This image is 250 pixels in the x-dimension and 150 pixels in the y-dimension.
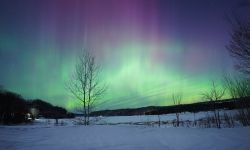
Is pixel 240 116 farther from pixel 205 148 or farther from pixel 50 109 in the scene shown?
pixel 50 109

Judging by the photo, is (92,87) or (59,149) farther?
(92,87)

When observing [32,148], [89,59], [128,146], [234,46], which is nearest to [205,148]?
[128,146]

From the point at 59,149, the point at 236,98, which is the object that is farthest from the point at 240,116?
the point at 59,149

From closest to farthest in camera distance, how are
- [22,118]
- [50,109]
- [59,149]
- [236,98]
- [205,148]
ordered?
[205,148] < [59,149] < [236,98] < [22,118] < [50,109]

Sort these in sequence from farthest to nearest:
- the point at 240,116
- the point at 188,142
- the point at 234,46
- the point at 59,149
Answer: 1. the point at 240,116
2. the point at 234,46
3. the point at 188,142
4. the point at 59,149

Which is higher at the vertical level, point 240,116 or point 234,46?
point 234,46

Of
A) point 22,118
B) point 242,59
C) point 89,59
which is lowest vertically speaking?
point 22,118

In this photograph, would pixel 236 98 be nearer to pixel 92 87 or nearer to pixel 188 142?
pixel 92 87

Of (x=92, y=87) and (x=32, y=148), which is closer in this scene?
(x=32, y=148)

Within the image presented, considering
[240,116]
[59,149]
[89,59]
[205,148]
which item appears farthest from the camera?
[89,59]

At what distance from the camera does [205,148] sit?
7848 mm

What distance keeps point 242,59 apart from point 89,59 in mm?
13913

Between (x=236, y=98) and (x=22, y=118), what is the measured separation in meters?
59.4

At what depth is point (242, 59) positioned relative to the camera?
48.0ft
